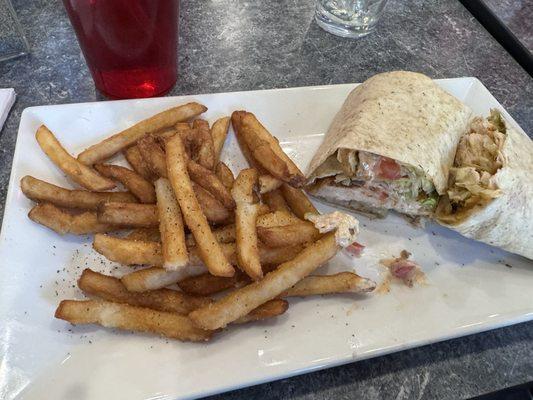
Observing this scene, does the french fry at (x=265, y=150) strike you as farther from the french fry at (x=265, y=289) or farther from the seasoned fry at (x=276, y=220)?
the french fry at (x=265, y=289)

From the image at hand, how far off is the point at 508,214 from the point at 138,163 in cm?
117

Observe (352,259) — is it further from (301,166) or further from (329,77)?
(329,77)

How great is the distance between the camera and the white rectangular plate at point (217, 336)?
3.63ft

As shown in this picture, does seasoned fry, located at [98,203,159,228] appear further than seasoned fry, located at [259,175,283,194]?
No

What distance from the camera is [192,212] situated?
1224 millimetres

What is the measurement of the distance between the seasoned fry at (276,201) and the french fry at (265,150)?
84 millimetres

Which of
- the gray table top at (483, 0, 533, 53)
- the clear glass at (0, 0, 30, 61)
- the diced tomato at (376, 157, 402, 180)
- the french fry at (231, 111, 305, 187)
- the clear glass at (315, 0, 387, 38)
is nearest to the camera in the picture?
the french fry at (231, 111, 305, 187)

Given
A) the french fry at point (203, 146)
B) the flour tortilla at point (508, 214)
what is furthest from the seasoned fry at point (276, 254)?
the flour tortilla at point (508, 214)

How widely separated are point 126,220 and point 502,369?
3.83 feet

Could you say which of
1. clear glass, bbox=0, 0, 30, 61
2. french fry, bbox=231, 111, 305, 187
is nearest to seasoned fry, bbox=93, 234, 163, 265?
french fry, bbox=231, 111, 305, 187

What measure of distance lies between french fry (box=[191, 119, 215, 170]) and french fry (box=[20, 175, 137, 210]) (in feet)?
0.80

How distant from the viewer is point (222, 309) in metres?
1.13

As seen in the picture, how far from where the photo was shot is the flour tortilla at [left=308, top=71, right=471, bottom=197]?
4.83 ft

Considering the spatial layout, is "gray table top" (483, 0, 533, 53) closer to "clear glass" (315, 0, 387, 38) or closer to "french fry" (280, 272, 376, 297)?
"clear glass" (315, 0, 387, 38)
